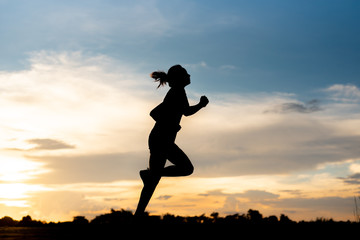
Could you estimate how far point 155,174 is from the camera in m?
6.82

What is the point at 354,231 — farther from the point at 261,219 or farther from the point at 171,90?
the point at 171,90

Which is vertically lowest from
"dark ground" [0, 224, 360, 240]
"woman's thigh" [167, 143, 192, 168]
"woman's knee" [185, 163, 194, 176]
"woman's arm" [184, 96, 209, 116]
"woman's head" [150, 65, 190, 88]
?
"dark ground" [0, 224, 360, 240]

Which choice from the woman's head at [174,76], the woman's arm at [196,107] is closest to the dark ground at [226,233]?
the woman's arm at [196,107]

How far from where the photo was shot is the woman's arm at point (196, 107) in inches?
269

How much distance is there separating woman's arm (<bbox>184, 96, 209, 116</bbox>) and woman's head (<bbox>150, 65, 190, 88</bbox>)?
1.35 feet

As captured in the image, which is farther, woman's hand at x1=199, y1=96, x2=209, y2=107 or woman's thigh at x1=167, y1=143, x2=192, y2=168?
woman's hand at x1=199, y1=96, x2=209, y2=107

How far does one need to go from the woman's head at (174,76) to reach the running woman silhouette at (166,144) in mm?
155

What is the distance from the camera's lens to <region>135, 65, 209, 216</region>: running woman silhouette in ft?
22.1

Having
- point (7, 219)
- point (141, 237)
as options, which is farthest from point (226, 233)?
point (7, 219)

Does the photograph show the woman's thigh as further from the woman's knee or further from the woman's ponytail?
the woman's ponytail

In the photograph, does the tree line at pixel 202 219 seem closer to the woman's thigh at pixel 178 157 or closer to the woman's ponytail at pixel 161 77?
the woman's thigh at pixel 178 157

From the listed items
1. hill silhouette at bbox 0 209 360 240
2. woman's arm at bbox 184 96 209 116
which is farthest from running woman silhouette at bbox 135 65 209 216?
hill silhouette at bbox 0 209 360 240

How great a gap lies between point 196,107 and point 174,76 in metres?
0.66

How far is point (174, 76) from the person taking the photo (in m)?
7.02
